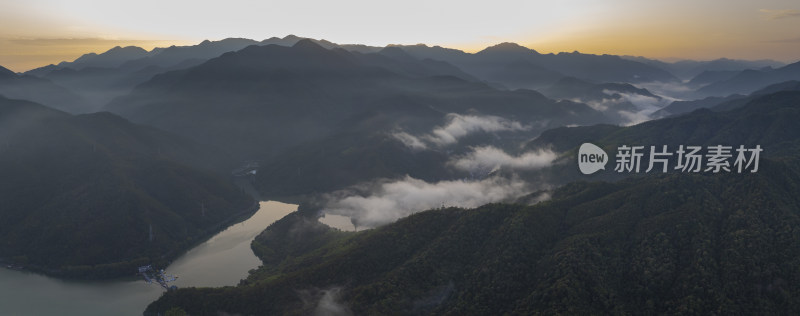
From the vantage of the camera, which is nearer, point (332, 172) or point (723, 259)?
point (723, 259)

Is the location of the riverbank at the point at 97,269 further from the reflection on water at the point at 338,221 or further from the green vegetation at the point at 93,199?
the reflection on water at the point at 338,221

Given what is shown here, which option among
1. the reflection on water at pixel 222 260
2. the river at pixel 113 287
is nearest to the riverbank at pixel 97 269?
the river at pixel 113 287

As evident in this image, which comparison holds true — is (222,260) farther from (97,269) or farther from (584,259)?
(584,259)

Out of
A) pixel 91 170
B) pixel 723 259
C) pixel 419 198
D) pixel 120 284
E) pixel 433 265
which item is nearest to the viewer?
pixel 723 259

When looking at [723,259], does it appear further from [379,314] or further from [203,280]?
[203,280]

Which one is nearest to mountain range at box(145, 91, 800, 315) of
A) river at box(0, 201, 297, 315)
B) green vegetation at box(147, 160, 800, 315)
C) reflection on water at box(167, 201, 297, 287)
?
green vegetation at box(147, 160, 800, 315)

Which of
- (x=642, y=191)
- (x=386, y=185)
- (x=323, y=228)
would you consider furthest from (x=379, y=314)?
(x=386, y=185)
